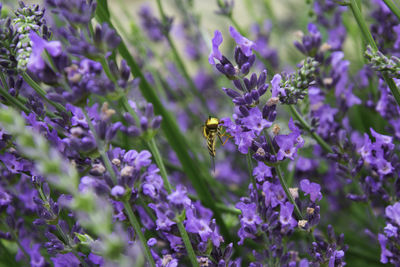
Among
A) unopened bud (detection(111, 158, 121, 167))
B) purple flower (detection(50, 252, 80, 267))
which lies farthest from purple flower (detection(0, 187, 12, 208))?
unopened bud (detection(111, 158, 121, 167))

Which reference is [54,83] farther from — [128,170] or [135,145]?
[135,145]

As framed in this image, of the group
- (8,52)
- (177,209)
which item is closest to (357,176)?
(177,209)

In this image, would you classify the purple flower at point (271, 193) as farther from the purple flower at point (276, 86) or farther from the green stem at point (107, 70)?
the green stem at point (107, 70)

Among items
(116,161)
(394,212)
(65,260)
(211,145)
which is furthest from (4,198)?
(394,212)

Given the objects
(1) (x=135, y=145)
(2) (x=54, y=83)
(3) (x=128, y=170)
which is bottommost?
(1) (x=135, y=145)

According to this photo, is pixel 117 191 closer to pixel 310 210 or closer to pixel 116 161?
pixel 116 161

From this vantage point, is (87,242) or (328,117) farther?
(328,117)

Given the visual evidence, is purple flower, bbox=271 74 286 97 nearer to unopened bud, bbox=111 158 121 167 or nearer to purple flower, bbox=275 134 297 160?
purple flower, bbox=275 134 297 160

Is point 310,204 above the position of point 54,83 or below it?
below
